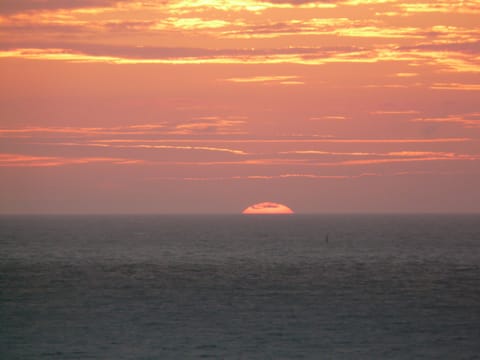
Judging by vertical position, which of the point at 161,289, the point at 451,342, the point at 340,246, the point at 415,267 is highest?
the point at 451,342

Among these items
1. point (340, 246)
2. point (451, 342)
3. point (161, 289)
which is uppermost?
point (451, 342)

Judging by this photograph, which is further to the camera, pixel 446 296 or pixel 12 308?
pixel 446 296

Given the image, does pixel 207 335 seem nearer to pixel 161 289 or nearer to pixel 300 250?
pixel 161 289

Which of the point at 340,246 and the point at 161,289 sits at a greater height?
the point at 161,289

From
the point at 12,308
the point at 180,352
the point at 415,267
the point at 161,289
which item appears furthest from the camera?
the point at 415,267

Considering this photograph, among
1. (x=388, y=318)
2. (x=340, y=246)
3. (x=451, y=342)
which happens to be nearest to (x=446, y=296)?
(x=388, y=318)

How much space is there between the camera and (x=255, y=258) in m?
136

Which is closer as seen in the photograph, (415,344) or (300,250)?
(415,344)

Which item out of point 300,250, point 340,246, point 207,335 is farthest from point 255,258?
point 207,335

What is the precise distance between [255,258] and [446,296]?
5879cm

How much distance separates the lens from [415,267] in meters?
115

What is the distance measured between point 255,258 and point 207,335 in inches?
3093

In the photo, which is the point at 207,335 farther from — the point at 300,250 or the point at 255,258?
the point at 300,250

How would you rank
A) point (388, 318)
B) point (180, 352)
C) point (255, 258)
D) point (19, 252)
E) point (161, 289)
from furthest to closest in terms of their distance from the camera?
1. point (19, 252)
2. point (255, 258)
3. point (161, 289)
4. point (388, 318)
5. point (180, 352)
